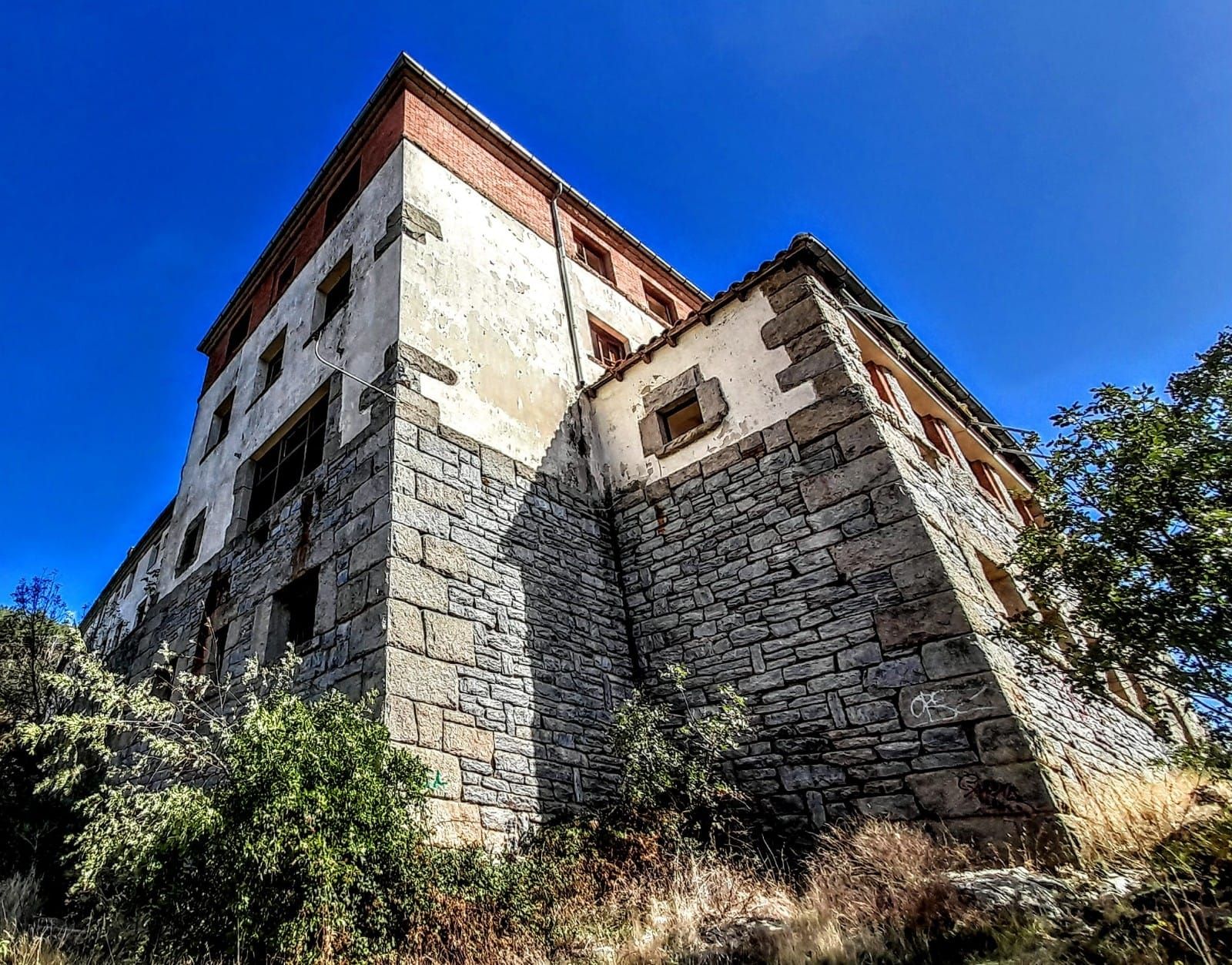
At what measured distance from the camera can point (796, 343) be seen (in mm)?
7207

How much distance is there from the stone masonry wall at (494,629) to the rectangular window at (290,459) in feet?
6.02

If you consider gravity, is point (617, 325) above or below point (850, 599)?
above

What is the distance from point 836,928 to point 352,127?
12.0 meters

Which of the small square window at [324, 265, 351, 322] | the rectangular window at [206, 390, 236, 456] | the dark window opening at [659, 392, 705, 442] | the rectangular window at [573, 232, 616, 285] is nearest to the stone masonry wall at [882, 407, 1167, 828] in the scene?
the dark window opening at [659, 392, 705, 442]

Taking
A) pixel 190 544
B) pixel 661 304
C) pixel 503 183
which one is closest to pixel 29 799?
pixel 190 544

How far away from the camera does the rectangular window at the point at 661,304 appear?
12863 mm

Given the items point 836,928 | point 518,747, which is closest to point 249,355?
point 518,747

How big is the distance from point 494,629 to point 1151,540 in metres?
5.36

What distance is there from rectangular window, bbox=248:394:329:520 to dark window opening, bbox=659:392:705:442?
4.09 meters

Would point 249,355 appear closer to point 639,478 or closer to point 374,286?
point 374,286

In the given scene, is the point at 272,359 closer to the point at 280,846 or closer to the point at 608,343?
the point at 608,343

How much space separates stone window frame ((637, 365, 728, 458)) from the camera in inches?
303

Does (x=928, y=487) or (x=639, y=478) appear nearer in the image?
(x=928, y=487)

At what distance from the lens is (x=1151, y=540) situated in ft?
16.2
